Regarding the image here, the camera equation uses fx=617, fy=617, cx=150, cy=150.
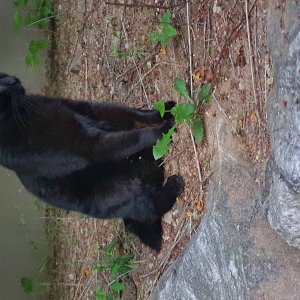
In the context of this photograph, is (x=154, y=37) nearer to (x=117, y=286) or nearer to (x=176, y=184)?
(x=176, y=184)

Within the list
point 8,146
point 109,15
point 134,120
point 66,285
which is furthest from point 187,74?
point 66,285

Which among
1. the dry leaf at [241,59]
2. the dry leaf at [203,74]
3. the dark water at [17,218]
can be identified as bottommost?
the dark water at [17,218]

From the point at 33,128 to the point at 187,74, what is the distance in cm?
63

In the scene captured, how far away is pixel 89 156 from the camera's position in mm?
2279

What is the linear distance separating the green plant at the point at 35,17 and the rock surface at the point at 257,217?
2.19 meters

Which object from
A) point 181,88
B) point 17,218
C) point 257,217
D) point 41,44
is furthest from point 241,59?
point 17,218

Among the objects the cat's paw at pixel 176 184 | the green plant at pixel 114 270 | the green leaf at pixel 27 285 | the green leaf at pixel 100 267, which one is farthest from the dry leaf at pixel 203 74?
the green leaf at pixel 27 285

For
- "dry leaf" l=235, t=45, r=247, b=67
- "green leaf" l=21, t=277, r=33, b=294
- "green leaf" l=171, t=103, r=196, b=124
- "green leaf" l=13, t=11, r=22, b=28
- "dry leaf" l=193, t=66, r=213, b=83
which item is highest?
"dry leaf" l=235, t=45, r=247, b=67

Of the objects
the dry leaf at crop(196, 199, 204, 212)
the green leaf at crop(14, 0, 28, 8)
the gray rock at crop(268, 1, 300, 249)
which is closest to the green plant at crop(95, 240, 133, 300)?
the dry leaf at crop(196, 199, 204, 212)

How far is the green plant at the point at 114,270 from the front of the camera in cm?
299

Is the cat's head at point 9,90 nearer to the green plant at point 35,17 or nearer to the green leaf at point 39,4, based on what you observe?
the green plant at point 35,17

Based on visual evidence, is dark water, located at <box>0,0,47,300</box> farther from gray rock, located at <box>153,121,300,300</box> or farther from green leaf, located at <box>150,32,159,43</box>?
gray rock, located at <box>153,121,300,300</box>

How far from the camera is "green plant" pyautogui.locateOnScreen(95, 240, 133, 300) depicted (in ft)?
9.82

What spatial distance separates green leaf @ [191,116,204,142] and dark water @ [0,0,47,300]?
→ 2.13 metres
